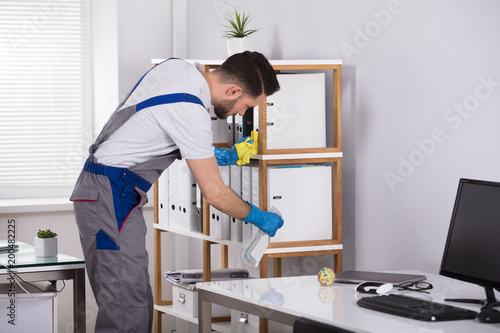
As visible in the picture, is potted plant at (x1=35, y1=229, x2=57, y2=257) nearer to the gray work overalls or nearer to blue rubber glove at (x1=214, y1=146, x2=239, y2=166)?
the gray work overalls

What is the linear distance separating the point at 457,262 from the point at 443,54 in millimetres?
813

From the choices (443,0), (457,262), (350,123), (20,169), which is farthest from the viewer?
(20,169)

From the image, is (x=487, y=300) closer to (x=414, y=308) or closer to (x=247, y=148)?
(x=414, y=308)

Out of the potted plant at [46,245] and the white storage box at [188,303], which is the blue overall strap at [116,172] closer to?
the potted plant at [46,245]

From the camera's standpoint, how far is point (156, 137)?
89.0 inches

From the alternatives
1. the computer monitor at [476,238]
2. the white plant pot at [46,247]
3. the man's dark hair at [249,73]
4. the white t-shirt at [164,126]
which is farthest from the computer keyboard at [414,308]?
the white plant pot at [46,247]

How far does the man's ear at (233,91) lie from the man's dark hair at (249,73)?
1cm

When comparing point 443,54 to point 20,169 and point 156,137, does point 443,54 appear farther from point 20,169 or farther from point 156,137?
point 20,169

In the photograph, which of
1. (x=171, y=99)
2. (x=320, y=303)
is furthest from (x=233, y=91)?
(x=320, y=303)

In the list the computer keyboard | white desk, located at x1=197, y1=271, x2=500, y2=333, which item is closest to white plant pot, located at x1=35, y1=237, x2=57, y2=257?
white desk, located at x1=197, y1=271, x2=500, y2=333

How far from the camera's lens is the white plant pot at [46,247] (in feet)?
8.13

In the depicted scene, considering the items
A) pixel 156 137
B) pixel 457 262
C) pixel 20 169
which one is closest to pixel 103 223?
pixel 156 137

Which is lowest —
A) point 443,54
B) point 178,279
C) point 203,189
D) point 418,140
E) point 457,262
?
point 178,279

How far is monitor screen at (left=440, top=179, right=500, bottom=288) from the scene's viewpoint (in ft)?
6.19
